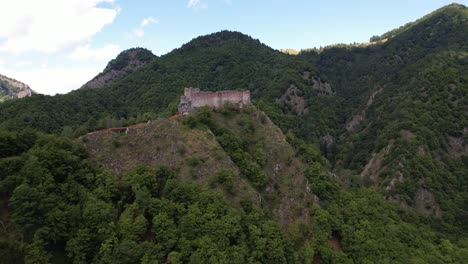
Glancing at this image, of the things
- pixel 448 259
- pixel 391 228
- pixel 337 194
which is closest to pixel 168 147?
pixel 337 194

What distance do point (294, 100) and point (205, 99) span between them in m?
81.8

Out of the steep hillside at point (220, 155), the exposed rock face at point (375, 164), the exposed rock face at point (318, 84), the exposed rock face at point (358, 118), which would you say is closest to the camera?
the steep hillside at point (220, 155)

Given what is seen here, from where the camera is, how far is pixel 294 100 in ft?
488

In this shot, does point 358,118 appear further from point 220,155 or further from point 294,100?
point 220,155

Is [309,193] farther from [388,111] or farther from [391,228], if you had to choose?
[388,111]

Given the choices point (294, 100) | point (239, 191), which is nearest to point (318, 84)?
point (294, 100)

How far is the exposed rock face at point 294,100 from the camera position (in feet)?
481

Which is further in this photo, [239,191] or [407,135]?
[407,135]

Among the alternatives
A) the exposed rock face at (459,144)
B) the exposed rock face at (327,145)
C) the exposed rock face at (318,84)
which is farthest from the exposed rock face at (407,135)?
the exposed rock face at (318,84)

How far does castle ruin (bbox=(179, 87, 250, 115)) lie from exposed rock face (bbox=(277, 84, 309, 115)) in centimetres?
7163

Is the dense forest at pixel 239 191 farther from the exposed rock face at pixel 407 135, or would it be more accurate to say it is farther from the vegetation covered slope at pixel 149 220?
the exposed rock face at pixel 407 135

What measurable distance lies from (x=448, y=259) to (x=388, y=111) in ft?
256

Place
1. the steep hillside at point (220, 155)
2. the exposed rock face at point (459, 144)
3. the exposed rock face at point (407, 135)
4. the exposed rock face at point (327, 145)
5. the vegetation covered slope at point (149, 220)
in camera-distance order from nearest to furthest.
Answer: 1. the vegetation covered slope at point (149, 220)
2. the steep hillside at point (220, 155)
3. the exposed rock face at point (407, 135)
4. the exposed rock face at point (459, 144)
5. the exposed rock face at point (327, 145)

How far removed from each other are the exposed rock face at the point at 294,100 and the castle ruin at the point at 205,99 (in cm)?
7163
